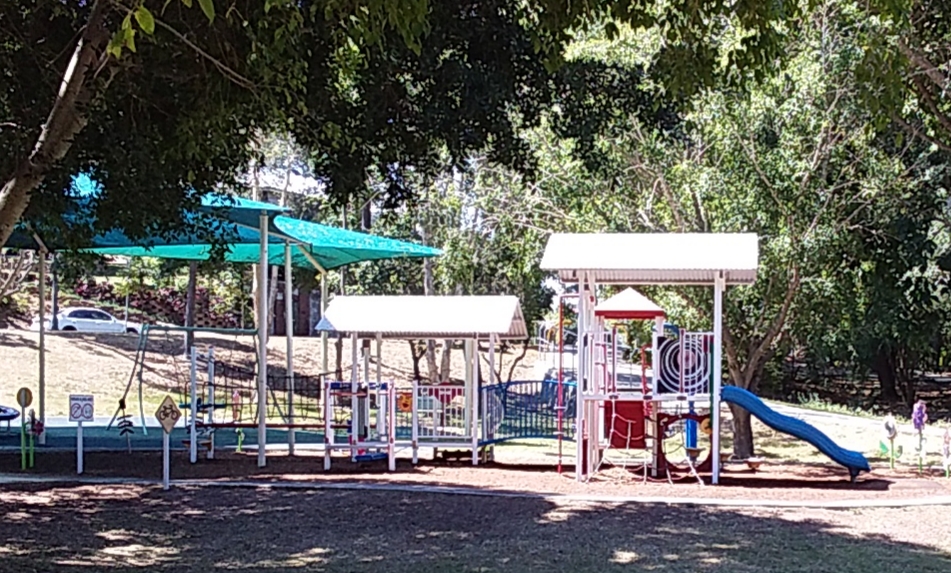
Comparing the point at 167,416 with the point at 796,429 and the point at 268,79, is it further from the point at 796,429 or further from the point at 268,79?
the point at 796,429

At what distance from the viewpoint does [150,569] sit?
7820 mm

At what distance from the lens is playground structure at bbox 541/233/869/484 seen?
1324cm

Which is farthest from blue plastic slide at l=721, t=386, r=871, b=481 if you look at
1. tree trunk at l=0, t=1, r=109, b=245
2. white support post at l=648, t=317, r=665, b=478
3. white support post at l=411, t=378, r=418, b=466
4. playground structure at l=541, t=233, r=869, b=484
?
tree trunk at l=0, t=1, r=109, b=245

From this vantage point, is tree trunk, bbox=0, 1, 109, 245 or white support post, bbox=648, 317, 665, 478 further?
white support post, bbox=648, 317, 665, 478

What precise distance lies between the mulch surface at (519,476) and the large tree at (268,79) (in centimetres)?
369

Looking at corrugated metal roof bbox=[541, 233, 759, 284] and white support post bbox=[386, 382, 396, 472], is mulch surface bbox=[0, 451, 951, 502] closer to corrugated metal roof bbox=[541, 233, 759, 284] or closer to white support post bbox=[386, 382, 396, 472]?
white support post bbox=[386, 382, 396, 472]

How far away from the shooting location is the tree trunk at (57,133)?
7047mm

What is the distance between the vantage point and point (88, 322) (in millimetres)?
38656

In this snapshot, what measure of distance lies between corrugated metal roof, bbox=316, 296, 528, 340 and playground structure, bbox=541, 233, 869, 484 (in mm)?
1221

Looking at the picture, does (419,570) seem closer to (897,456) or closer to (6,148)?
(6,148)

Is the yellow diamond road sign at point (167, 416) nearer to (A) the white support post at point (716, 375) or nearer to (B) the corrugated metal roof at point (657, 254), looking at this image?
(B) the corrugated metal roof at point (657, 254)

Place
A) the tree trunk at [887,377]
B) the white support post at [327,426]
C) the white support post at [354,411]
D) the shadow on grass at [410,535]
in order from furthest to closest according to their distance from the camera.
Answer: the tree trunk at [887,377] < the white support post at [354,411] < the white support post at [327,426] < the shadow on grass at [410,535]

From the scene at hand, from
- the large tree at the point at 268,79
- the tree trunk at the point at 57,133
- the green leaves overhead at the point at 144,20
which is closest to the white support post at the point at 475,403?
the large tree at the point at 268,79

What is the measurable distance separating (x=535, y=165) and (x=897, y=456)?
30.5 ft
